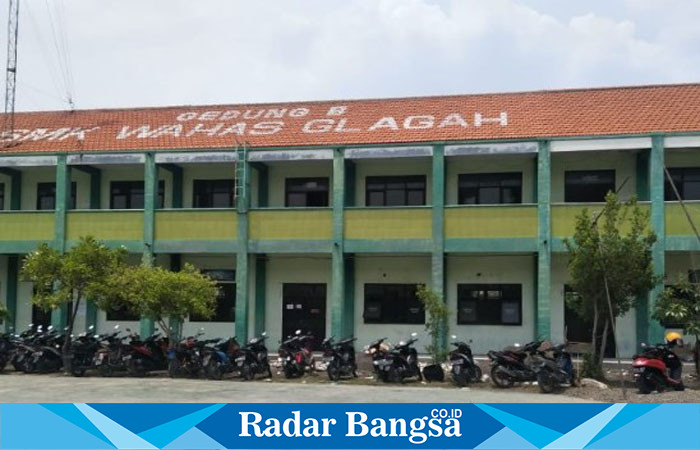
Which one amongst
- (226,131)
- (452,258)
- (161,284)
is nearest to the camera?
(161,284)

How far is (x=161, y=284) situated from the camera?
1783 cm

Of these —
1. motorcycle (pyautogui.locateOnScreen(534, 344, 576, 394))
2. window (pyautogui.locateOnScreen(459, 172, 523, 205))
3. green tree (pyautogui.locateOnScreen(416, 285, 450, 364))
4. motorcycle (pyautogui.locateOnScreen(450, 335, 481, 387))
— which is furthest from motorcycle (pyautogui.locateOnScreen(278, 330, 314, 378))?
window (pyautogui.locateOnScreen(459, 172, 523, 205))

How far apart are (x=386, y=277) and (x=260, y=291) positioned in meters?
3.96

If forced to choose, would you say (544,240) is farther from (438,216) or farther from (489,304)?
(489,304)

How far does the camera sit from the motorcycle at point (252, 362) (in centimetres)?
1733

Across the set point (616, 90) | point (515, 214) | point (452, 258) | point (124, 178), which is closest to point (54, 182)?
point (124, 178)

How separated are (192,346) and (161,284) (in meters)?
1.58

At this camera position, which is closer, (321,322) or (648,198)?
(648,198)

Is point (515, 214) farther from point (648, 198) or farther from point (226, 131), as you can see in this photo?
point (226, 131)

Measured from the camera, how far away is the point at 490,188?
23047 millimetres

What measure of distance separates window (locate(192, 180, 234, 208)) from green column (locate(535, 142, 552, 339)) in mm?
9543

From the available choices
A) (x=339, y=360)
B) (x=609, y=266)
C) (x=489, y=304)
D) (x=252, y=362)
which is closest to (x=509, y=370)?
(x=609, y=266)

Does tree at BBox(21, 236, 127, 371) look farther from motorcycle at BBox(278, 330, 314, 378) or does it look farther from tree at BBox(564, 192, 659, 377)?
tree at BBox(564, 192, 659, 377)

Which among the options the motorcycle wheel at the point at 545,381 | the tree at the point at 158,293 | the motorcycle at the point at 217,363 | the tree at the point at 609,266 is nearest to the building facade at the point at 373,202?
the tree at the point at 609,266
